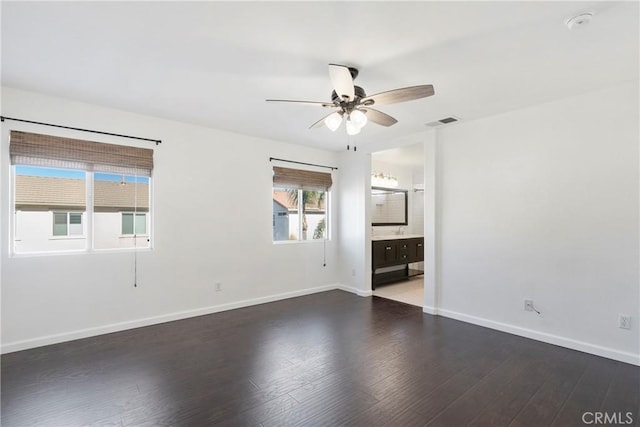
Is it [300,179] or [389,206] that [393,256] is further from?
[300,179]

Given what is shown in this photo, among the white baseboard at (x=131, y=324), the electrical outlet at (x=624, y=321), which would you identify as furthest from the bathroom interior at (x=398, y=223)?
the electrical outlet at (x=624, y=321)

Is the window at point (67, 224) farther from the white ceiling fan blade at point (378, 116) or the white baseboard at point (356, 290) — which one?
the white baseboard at point (356, 290)

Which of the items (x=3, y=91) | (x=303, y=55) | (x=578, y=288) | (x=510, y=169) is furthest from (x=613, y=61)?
(x=3, y=91)

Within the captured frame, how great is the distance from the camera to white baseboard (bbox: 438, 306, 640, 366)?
272 centimetres

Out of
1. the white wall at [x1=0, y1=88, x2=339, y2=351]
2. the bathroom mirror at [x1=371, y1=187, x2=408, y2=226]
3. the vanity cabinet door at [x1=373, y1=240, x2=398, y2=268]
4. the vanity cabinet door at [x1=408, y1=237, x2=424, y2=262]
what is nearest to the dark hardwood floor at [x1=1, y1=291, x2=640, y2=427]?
the white wall at [x1=0, y1=88, x2=339, y2=351]

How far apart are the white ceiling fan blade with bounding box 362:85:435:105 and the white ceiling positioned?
274 mm

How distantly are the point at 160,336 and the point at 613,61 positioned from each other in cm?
489

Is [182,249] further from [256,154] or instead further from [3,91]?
[3,91]

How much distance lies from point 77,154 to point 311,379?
330 cm

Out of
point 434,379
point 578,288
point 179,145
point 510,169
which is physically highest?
point 179,145

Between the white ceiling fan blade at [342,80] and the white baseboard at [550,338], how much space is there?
10.2 ft

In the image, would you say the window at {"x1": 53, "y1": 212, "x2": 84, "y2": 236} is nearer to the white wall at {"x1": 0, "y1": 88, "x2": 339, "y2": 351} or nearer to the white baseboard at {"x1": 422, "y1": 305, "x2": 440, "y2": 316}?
the white wall at {"x1": 0, "y1": 88, "x2": 339, "y2": 351}

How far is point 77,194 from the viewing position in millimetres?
3334

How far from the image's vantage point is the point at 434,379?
242cm
